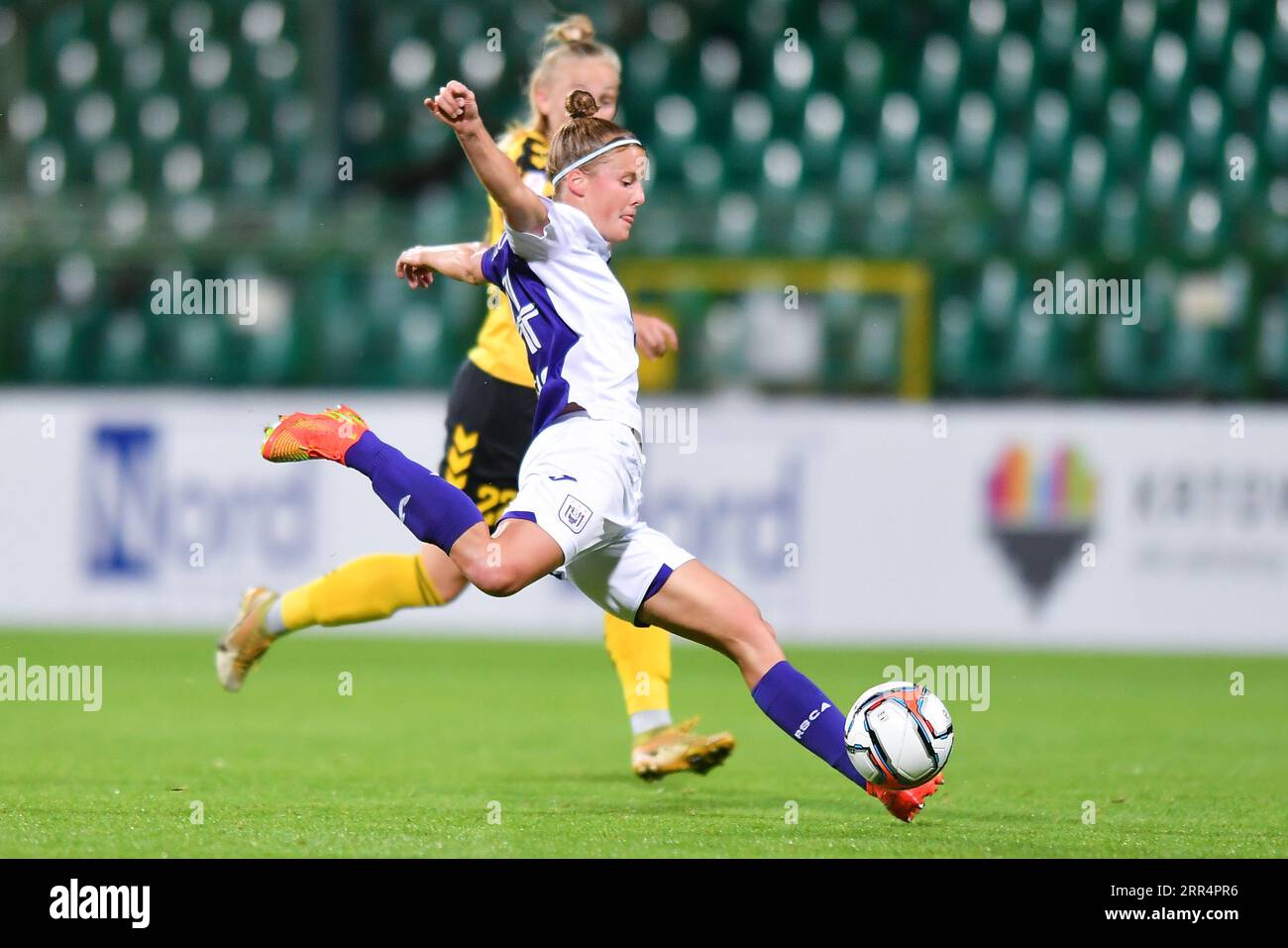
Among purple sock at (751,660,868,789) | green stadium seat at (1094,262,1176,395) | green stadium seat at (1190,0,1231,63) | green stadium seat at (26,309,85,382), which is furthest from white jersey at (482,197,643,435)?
green stadium seat at (1190,0,1231,63)

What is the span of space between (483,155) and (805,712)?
1.51 meters

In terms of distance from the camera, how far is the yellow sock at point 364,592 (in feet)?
18.1

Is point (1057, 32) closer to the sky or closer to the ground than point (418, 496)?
closer to the sky

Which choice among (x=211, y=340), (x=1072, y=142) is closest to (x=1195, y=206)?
(x=1072, y=142)

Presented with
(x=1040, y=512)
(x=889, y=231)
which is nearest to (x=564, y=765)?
(x=1040, y=512)

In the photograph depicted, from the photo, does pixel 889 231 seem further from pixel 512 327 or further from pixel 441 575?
pixel 441 575

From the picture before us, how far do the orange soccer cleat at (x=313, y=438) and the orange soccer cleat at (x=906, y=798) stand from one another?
4.98 feet

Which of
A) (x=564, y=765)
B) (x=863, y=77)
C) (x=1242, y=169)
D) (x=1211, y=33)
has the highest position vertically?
(x=1211, y=33)

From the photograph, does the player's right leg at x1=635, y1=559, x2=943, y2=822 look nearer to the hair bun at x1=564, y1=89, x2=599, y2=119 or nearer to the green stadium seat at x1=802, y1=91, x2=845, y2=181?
the hair bun at x1=564, y1=89, x2=599, y2=119

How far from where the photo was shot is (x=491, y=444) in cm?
543

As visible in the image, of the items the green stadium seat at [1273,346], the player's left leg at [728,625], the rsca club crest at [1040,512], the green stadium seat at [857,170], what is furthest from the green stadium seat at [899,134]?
the player's left leg at [728,625]

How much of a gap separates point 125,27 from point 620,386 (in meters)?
10.1

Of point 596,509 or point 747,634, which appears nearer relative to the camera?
point 596,509
